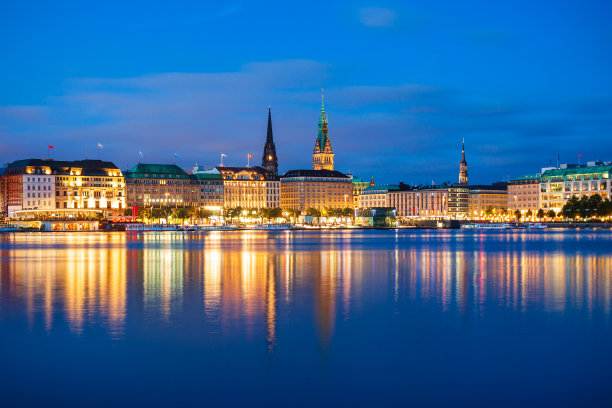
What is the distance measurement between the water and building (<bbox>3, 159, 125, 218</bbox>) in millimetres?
147098

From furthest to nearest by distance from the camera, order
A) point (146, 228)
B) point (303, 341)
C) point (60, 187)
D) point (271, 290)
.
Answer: point (60, 187) < point (146, 228) < point (271, 290) < point (303, 341)

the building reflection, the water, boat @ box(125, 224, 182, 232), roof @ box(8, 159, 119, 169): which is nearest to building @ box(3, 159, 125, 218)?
roof @ box(8, 159, 119, 169)

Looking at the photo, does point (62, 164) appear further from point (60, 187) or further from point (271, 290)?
point (271, 290)

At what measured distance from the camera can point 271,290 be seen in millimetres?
31984

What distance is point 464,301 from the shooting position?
28.8 metres

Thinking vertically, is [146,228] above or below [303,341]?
below

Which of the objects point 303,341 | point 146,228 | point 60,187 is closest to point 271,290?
point 303,341

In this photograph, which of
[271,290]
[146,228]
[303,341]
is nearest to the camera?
[303,341]

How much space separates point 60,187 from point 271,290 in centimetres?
15887

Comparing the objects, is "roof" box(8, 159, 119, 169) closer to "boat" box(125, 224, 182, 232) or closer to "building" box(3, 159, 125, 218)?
"building" box(3, 159, 125, 218)

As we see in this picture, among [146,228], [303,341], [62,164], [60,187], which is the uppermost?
[62,164]

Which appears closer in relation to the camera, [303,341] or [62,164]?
[303,341]

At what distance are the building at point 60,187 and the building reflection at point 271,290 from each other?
132673 mm

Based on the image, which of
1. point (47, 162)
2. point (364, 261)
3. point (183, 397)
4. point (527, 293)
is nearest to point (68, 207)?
point (47, 162)
